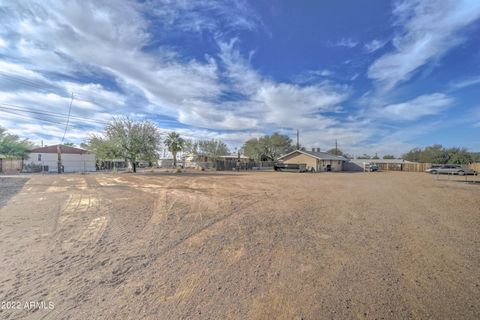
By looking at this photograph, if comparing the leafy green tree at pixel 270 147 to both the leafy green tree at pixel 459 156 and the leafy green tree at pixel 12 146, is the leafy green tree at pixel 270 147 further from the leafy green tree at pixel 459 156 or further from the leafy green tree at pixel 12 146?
the leafy green tree at pixel 12 146

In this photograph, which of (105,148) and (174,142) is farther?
(174,142)

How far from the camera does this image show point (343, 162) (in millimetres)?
51844

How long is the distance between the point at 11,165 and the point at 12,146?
120 inches

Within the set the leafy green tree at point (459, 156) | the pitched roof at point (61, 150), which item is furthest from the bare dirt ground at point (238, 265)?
the leafy green tree at point (459, 156)

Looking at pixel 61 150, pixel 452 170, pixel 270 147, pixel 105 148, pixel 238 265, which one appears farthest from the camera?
pixel 270 147

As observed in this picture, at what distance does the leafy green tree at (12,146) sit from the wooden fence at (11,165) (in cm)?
72

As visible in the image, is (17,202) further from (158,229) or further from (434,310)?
(434,310)

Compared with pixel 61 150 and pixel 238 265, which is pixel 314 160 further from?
pixel 61 150

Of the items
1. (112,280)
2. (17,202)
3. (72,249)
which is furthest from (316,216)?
(17,202)

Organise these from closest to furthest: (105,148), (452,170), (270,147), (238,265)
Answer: (238,265) < (105,148) < (452,170) < (270,147)

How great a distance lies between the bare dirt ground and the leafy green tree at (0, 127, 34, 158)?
3227cm

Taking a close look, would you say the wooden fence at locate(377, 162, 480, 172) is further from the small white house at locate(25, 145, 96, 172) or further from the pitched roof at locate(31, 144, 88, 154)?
the pitched roof at locate(31, 144, 88, 154)

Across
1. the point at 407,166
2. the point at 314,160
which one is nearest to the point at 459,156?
the point at 407,166

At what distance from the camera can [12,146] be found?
98.0 ft
